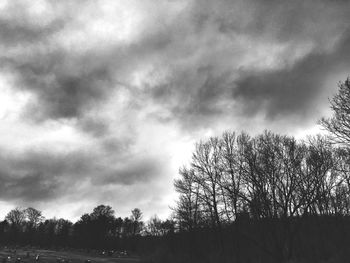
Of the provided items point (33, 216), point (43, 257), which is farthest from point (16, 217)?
point (43, 257)

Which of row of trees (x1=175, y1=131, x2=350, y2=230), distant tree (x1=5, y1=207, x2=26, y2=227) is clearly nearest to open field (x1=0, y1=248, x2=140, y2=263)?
row of trees (x1=175, y1=131, x2=350, y2=230)

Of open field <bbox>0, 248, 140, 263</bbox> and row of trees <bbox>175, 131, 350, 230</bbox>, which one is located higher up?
row of trees <bbox>175, 131, 350, 230</bbox>

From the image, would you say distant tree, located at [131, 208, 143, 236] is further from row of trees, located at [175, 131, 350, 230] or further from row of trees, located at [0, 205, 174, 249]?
row of trees, located at [175, 131, 350, 230]

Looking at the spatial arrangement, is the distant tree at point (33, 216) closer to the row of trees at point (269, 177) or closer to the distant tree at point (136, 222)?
the distant tree at point (136, 222)

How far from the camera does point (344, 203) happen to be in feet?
99.2

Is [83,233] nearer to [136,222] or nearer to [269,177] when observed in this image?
[136,222]

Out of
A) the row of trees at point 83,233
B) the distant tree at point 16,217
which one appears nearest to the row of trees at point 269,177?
the row of trees at point 83,233

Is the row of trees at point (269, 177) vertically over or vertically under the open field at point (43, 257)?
over

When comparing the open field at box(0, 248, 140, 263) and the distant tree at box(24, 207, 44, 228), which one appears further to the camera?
the distant tree at box(24, 207, 44, 228)

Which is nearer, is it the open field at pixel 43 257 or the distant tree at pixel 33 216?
the open field at pixel 43 257

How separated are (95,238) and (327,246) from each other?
7383 centimetres

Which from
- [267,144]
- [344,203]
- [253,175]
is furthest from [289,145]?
[344,203]

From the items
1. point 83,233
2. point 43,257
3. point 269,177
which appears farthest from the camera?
point 83,233

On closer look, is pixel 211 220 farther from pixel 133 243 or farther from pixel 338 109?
pixel 133 243
